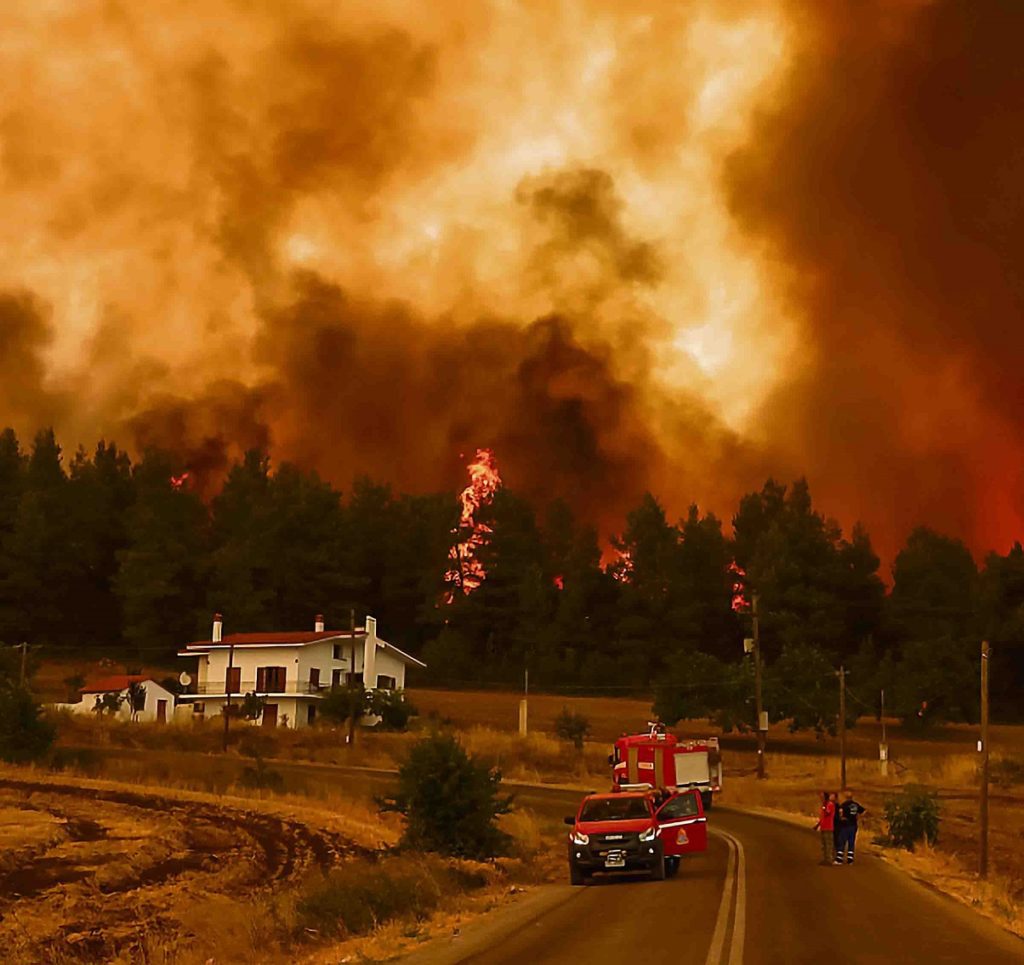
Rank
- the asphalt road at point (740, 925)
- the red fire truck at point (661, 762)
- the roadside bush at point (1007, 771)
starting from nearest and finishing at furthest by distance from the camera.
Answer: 1. the asphalt road at point (740, 925)
2. the red fire truck at point (661, 762)
3. the roadside bush at point (1007, 771)

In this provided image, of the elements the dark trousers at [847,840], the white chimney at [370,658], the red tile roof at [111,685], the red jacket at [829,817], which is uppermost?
the white chimney at [370,658]

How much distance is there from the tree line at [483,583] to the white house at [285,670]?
20.4 metres

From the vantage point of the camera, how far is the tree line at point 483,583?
11812 centimetres

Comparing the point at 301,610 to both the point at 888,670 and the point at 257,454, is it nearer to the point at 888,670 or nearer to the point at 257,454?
the point at 257,454

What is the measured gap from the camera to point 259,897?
1032 inches

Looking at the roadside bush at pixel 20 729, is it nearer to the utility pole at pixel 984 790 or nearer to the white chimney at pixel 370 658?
the white chimney at pixel 370 658

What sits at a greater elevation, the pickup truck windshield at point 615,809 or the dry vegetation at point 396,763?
the pickup truck windshield at point 615,809

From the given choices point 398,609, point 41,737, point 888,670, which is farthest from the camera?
point 398,609

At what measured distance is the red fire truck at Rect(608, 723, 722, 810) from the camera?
44750 millimetres

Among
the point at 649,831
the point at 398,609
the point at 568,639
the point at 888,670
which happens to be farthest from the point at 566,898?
the point at 398,609

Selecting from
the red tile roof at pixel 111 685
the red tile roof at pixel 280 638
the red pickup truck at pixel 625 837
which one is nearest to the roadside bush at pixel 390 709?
the red tile roof at pixel 280 638

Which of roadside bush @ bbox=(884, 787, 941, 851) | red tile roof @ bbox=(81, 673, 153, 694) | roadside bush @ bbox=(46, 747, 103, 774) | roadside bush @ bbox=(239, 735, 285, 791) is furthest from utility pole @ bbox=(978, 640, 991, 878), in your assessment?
red tile roof @ bbox=(81, 673, 153, 694)

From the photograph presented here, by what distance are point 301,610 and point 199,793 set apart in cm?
7597

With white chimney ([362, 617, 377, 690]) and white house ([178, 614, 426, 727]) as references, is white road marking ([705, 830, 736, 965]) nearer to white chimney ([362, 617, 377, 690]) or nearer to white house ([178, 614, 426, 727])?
white house ([178, 614, 426, 727])
